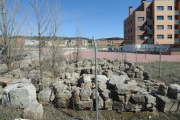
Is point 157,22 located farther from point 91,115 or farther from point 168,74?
point 91,115

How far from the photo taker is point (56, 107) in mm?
4766

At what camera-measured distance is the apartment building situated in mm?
35312

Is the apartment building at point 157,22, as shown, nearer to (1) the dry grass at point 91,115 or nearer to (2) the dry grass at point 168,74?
(2) the dry grass at point 168,74

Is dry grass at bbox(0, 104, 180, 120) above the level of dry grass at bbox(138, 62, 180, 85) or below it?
below

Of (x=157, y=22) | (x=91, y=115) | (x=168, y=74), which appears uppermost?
(x=157, y=22)

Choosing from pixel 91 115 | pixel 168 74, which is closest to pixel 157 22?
pixel 168 74

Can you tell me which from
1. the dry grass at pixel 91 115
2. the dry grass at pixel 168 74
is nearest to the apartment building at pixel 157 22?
the dry grass at pixel 168 74

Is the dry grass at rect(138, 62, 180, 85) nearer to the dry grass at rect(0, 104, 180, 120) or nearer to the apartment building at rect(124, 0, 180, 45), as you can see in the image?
the dry grass at rect(0, 104, 180, 120)

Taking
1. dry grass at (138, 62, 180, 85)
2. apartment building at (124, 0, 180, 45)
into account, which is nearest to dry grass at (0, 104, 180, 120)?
dry grass at (138, 62, 180, 85)

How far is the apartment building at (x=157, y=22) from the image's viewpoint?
35.3 m

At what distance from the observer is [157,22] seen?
1404 inches

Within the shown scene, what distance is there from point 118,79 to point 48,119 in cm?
308

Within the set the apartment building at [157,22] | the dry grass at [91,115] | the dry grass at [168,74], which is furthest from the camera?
the apartment building at [157,22]

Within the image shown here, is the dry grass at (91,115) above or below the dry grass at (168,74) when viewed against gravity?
below
